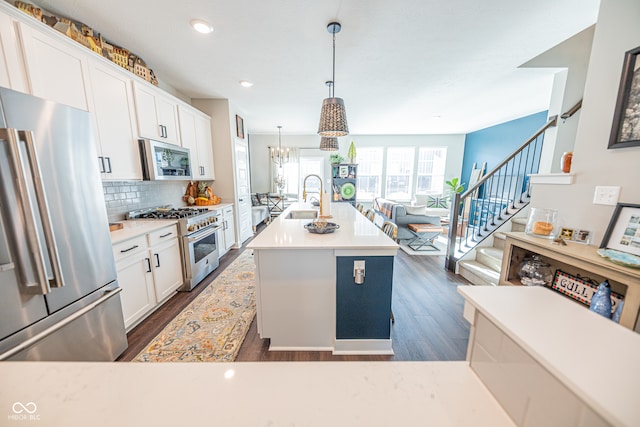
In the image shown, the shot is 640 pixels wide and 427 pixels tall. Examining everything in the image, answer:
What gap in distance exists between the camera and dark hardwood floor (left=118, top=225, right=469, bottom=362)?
172 centimetres

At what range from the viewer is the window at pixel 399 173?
7.14m

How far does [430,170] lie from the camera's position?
285 inches

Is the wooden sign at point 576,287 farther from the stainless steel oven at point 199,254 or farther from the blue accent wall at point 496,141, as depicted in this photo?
the blue accent wall at point 496,141

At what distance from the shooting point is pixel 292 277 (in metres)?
1.68

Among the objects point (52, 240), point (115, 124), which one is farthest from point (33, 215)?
point (115, 124)

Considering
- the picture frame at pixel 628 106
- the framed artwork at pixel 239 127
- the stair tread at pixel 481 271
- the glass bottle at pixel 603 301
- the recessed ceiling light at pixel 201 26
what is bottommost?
the stair tread at pixel 481 271

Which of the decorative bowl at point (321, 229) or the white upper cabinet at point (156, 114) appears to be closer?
the decorative bowl at point (321, 229)

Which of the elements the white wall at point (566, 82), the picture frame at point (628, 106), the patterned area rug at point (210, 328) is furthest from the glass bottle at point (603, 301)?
the patterned area rug at point (210, 328)

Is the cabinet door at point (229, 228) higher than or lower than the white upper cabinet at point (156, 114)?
lower

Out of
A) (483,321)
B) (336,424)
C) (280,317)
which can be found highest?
(483,321)

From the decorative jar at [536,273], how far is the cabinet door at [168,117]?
3.91 m

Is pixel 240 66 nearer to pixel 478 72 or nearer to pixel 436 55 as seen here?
pixel 436 55

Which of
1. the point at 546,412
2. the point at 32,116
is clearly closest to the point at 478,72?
the point at 546,412

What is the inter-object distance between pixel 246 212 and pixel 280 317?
3300 mm
